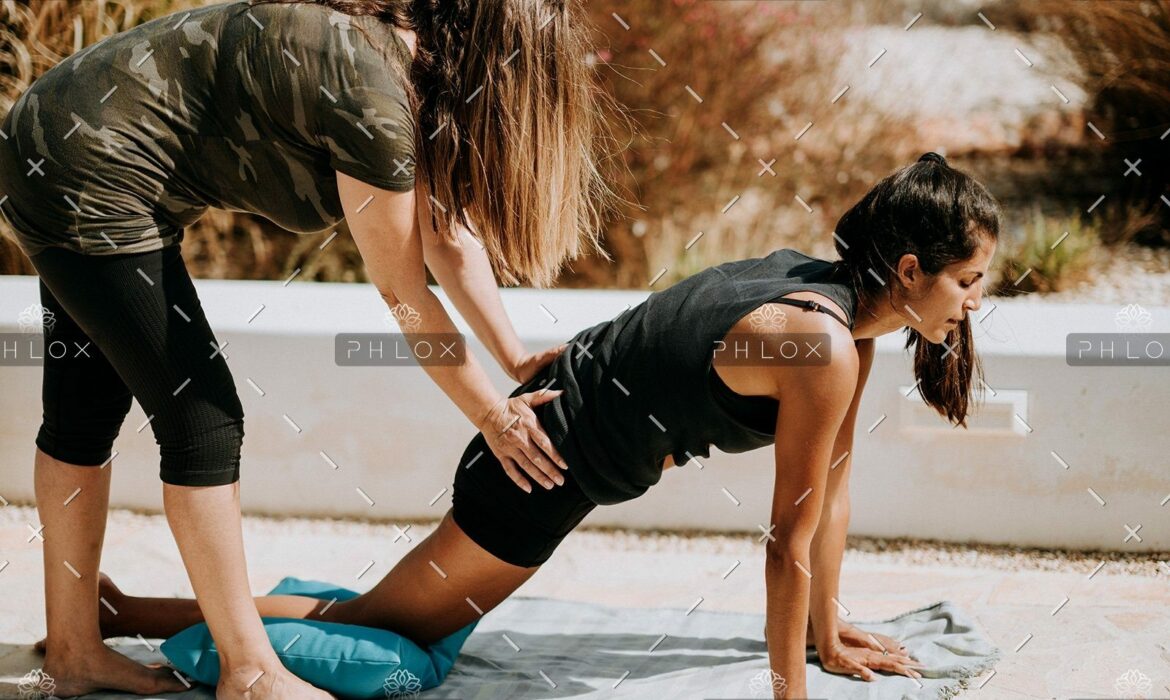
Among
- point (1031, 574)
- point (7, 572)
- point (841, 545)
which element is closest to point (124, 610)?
point (7, 572)

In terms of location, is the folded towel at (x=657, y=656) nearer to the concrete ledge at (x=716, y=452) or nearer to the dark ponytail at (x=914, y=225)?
the concrete ledge at (x=716, y=452)

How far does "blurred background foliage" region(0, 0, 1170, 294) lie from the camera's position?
477 centimetres

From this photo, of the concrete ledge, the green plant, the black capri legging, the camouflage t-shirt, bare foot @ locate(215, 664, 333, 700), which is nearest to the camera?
the camouflage t-shirt

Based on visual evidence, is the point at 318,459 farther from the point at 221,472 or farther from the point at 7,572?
the point at 221,472

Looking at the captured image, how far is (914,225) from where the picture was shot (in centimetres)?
193

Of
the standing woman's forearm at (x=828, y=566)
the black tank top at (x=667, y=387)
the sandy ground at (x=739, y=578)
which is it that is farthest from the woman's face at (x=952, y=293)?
the sandy ground at (x=739, y=578)

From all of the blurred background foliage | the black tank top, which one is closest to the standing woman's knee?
the black tank top

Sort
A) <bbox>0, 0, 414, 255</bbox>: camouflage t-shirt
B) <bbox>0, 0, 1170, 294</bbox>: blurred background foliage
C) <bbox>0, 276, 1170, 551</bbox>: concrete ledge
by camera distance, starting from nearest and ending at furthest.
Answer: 1. <bbox>0, 0, 414, 255</bbox>: camouflage t-shirt
2. <bbox>0, 276, 1170, 551</bbox>: concrete ledge
3. <bbox>0, 0, 1170, 294</bbox>: blurred background foliage

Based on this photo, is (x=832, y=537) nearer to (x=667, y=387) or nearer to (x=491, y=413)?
(x=667, y=387)

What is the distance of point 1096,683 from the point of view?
234cm

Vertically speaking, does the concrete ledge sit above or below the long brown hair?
below

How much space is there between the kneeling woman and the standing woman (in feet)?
0.34

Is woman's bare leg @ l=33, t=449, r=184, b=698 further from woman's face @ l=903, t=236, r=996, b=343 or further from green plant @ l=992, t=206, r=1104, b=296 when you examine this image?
green plant @ l=992, t=206, r=1104, b=296

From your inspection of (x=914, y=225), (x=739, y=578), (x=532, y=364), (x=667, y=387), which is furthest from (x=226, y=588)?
(x=739, y=578)
